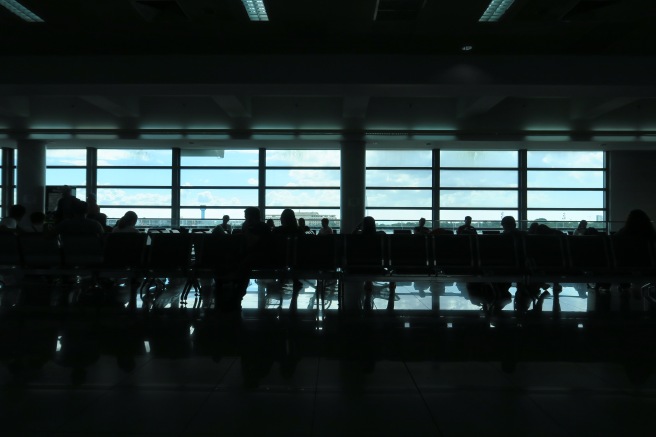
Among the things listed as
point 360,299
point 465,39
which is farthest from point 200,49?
point 360,299

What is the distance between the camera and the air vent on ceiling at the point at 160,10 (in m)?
6.59

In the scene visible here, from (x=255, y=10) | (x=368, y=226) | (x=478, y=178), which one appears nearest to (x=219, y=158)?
(x=478, y=178)

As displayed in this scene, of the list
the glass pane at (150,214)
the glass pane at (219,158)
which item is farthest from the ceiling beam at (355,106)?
the glass pane at (150,214)

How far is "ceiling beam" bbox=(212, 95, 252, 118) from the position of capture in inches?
413

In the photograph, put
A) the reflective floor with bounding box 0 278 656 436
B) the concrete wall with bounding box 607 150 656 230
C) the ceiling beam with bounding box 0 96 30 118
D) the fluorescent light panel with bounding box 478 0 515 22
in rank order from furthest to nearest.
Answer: the concrete wall with bounding box 607 150 656 230 → the ceiling beam with bounding box 0 96 30 118 → the fluorescent light panel with bounding box 478 0 515 22 → the reflective floor with bounding box 0 278 656 436

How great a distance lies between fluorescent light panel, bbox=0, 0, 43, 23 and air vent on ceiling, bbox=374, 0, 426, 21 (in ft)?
16.4

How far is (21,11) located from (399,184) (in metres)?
12.8

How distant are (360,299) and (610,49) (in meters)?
6.05

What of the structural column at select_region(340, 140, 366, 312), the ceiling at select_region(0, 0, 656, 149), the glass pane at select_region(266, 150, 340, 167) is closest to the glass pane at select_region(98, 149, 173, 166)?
the glass pane at select_region(266, 150, 340, 167)

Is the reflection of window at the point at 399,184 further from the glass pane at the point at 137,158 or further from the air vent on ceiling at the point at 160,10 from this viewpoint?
the air vent on ceiling at the point at 160,10

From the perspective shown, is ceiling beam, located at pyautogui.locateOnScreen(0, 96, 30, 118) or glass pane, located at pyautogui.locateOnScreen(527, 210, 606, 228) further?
glass pane, located at pyautogui.locateOnScreen(527, 210, 606, 228)

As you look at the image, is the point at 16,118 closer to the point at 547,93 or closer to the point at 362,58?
the point at 362,58

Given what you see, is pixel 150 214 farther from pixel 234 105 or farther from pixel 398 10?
pixel 398 10

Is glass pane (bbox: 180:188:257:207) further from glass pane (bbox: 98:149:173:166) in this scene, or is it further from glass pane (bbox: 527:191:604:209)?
glass pane (bbox: 527:191:604:209)
